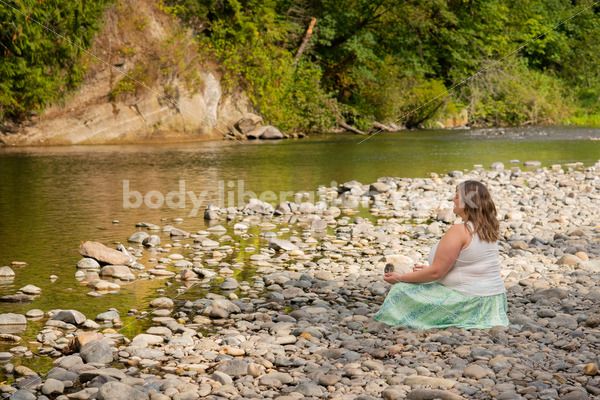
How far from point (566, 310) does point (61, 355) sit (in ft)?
10.5

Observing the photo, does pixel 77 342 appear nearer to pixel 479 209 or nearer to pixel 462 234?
pixel 462 234

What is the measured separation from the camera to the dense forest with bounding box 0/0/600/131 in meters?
17.2

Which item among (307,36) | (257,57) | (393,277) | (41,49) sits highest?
(307,36)

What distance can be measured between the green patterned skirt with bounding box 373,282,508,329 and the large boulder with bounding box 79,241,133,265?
2.56 m

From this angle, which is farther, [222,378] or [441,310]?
[441,310]

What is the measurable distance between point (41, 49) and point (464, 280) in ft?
50.5

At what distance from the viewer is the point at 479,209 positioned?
13.5 ft

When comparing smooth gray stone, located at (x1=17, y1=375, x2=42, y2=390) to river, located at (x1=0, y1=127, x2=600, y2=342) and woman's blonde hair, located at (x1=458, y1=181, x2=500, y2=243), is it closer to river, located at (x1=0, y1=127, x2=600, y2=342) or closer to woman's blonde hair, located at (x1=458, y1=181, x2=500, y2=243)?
river, located at (x1=0, y1=127, x2=600, y2=342)

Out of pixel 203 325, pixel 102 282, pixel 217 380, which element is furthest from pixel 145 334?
pixel 102 282

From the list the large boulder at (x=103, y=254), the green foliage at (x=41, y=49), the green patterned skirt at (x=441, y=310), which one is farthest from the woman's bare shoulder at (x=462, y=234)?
the green foliage at (x=41, y=49)

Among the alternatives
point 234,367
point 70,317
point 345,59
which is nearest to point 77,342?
point 70,317

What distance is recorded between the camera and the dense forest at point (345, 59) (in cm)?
1725

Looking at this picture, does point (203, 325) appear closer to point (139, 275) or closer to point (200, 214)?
point (139, 275)

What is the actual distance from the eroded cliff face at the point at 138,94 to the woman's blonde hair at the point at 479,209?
53.8ft
